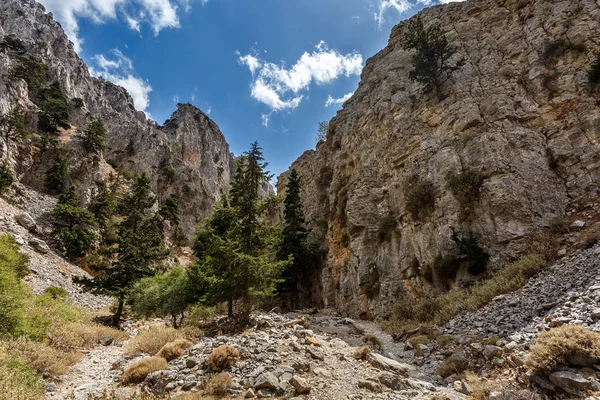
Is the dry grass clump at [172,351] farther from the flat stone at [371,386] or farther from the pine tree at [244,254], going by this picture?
the flat stone at [371,386]

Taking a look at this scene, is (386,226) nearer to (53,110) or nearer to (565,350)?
(565,350)

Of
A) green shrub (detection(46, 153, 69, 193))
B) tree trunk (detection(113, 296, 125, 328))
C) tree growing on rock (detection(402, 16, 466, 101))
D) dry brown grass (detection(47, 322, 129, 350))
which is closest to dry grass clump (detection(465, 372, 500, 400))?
dry brown grass (detection(47, 322, 129, 350))

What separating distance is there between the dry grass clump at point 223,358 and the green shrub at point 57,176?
46.3 meters

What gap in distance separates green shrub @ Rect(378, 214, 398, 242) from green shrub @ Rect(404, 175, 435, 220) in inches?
66.2

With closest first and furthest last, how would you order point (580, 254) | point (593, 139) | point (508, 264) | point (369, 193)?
point (580, 254)
point (508, 264)
point (593, 139)
point (369, 193)

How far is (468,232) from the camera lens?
16688 mm

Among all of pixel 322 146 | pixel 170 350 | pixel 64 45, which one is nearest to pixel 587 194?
pixel 170 350

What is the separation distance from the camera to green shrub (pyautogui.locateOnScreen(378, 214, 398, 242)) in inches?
876

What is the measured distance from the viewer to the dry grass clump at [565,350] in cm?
537

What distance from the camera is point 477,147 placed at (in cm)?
1888

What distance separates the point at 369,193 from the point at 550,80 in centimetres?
1497

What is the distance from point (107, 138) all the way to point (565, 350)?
83.2 m

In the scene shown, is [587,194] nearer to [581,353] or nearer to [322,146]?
[581,353]

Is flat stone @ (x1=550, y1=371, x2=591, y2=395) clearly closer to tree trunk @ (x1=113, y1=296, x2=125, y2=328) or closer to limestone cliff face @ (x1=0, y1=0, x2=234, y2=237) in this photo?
tree trunk @ (x1=113, y1=296, x2=125, y2=328)
